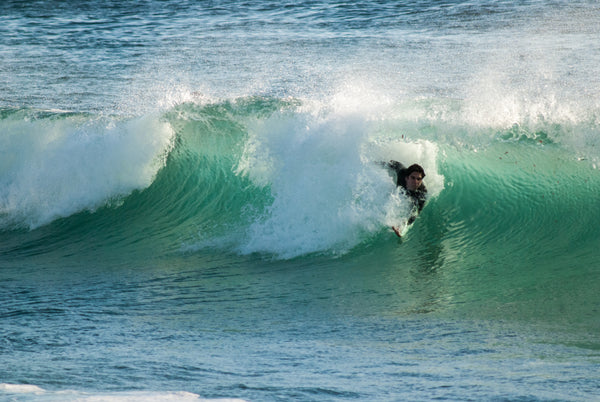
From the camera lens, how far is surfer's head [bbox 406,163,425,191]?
6.95m

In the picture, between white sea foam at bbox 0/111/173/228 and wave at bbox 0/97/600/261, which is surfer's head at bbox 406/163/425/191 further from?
white sea foam at bbox 0/111/173/228

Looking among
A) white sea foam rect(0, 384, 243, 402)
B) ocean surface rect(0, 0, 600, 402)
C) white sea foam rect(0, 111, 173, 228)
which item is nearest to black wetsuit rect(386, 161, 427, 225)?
ocean surface rect(0, 0, 600, 402)

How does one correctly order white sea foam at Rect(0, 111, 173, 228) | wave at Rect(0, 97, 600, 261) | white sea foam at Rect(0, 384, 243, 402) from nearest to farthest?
white sea foam at Rect(0, 384, 243, 402) < wave at Rect(0, 97, 600, 261) < white sea foam at Rect(0, 111, 173, 228)

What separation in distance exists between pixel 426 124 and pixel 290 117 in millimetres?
1626

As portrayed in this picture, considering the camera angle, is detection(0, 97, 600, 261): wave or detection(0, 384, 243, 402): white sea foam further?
detection(0, 97, 600, 261): wave

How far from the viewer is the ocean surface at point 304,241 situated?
3.80 meters

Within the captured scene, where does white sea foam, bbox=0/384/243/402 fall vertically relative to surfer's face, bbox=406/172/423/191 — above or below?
below

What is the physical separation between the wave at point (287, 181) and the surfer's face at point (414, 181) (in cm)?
16

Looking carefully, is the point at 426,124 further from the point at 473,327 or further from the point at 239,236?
the point at 473,327

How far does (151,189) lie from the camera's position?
886cm

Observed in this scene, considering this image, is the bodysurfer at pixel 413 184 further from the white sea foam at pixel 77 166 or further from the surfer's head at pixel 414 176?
the white sea foam at pixel 77 166

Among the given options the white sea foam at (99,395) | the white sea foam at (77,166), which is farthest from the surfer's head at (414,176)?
the white sea foam at (99,395)

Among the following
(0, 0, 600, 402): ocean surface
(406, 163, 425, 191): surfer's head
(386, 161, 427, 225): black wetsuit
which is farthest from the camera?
(386, 161, 427, 225): black wetsuit

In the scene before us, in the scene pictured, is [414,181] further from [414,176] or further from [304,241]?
[304,241]
